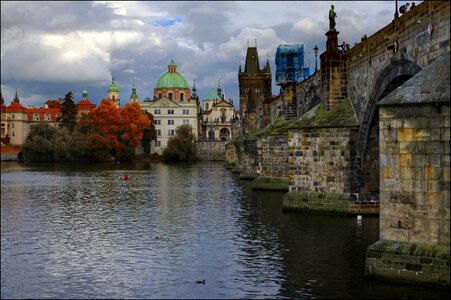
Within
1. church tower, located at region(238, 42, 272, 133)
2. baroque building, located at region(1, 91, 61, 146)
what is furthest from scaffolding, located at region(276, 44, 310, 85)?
→ baroque building, located at region(1, 91, 61, 146)

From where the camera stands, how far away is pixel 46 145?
349ft

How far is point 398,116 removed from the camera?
15.4 metres

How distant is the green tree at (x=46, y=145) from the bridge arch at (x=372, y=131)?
86.6 metres

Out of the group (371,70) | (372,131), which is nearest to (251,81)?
(372,131)

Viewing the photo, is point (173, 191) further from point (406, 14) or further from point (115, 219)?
point (406, 14)

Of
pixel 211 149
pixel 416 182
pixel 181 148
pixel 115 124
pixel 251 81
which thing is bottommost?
pixel 416 182

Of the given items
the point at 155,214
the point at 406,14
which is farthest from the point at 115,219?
the point at 406,14

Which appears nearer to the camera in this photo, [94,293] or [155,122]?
[94,293]

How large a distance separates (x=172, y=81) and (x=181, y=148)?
1719 inches

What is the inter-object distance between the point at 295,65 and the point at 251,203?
164 ft

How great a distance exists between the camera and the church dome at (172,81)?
158500mm

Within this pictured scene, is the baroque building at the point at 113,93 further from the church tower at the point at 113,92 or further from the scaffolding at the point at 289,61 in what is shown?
the scaffolding at the point at 289,61

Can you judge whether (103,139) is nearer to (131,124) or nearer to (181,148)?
(131,124)

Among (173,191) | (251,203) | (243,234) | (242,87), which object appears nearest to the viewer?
(243,234)
